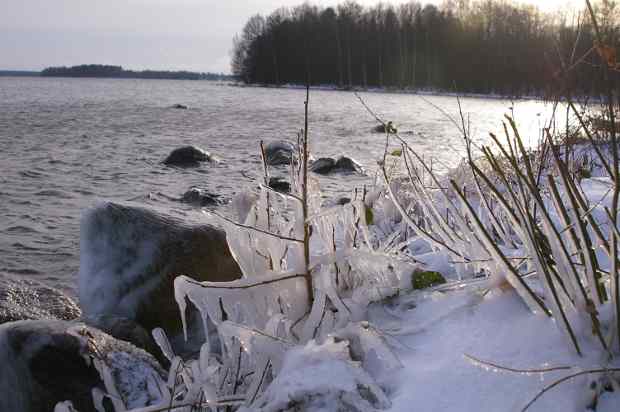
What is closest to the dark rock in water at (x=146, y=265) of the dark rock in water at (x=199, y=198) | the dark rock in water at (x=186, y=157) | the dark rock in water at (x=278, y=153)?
the dark rock in water at (x=199, y=198)

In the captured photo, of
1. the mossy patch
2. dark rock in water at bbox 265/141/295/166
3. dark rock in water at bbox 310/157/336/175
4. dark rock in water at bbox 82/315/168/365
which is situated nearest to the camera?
the mossy patch

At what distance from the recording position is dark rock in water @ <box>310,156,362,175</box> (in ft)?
33.4

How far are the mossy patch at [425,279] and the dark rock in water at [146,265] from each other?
6.70 feet

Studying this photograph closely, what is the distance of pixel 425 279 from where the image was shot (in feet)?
6.52

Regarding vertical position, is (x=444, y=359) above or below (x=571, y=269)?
below

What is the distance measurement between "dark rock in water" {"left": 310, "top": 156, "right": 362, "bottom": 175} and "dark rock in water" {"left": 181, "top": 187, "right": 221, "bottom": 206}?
9.02ft

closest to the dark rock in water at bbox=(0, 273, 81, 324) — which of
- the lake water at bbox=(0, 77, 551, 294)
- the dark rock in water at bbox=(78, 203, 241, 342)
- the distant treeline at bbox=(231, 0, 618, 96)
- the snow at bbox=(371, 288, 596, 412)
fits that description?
the lake water at bbox=(0, 77, 551, 294)

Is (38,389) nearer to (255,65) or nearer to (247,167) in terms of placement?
(247,167)

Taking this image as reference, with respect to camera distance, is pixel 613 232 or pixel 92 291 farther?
pixel 92 291

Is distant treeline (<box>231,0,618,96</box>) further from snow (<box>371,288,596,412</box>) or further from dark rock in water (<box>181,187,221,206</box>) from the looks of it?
snow (<box>371,288,596,412</box>)

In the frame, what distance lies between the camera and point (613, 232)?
1.10 metres

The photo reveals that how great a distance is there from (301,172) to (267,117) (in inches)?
772

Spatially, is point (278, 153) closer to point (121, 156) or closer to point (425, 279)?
point (121, 156)

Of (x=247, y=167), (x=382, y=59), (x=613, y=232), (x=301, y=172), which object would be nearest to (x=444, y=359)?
(x=613, y=232)
